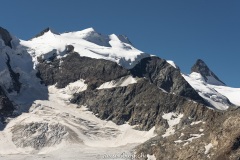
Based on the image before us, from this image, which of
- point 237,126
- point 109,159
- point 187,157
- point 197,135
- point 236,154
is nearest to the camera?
point 236,154

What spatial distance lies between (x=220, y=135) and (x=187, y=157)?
14267 millimetres

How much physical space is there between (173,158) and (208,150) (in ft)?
54.8

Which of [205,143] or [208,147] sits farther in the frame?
[205,143]

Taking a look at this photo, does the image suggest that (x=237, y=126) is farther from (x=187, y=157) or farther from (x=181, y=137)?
(x=181, y=137)

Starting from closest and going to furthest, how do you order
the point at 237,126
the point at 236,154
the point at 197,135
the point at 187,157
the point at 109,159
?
the point at 236,154 → the point at 237,126 → the point at 187,157 → the point at 197,135 → the point at 109,159

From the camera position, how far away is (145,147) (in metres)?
197

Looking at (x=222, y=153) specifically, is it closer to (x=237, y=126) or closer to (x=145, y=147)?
(x=237, y=126)

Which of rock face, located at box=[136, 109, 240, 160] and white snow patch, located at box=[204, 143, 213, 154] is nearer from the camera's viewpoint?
rock face, located at box=[136, 109, 240, 160]

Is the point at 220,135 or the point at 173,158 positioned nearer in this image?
the point at 220,135

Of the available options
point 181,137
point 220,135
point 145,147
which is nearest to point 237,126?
point 220,135

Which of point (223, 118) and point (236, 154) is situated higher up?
point (223, 118)

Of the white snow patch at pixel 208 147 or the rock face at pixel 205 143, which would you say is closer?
the rock face at pixel 205 143

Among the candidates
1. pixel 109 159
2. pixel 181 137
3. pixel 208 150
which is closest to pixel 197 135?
pixel 181 137

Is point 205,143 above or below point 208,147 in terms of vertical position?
above
